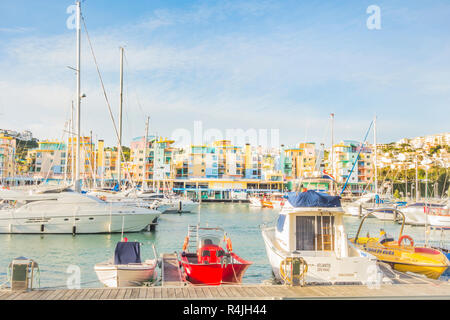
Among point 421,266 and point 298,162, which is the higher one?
point 298,162

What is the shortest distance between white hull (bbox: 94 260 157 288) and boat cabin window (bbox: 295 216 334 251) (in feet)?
17.3

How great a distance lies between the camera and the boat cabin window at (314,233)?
1412cm

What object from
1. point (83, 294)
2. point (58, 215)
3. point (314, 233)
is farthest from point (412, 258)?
point (58, 215)

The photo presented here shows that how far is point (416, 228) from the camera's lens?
3841 cm

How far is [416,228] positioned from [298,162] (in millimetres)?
66857

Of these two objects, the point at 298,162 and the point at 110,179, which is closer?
the point at 110,179

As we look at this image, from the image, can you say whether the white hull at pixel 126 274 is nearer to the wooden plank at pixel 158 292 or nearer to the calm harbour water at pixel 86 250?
the calm harbour water at pixel 86 250

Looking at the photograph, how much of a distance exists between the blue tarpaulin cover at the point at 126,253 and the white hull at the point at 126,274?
2.52 ft

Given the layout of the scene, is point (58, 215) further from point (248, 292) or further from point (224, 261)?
point (248, 292)

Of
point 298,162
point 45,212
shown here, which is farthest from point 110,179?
point 45,212

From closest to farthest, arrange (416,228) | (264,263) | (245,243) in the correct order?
(264,263) < (245,243) < (416,228)

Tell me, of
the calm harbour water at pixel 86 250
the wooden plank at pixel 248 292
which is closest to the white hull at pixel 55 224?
the calm harbour water at pixel 86 250
